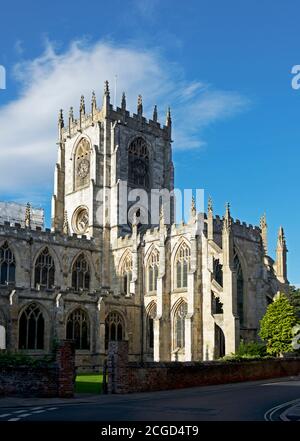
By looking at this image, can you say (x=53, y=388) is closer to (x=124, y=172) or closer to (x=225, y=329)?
(x=225, y=329)

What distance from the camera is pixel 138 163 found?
204ft

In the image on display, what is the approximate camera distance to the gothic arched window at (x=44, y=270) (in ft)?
166

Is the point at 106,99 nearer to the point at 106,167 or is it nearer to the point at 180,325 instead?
the point at 106,167

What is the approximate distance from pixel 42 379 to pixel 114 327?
27.3 meters

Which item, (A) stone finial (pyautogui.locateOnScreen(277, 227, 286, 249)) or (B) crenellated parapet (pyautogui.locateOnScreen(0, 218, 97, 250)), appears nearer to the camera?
(B) crenellated parapet (pyautogui.locateOnScreen(0, 218, 97, 250))

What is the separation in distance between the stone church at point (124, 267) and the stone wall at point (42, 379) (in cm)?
1950

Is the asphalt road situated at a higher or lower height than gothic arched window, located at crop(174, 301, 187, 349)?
lower

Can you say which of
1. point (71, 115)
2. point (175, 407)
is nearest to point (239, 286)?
point (71, 115)

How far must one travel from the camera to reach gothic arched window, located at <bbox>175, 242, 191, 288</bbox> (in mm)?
48031

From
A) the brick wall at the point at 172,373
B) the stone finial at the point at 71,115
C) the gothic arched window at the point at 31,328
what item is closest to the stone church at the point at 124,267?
the gothic arched window at the point at 31,328

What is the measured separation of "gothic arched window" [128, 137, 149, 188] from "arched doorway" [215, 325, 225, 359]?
20.3 meters

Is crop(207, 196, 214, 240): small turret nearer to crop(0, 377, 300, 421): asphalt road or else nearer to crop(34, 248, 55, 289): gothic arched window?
crop(34, 248, 55, 289): gothic arched window

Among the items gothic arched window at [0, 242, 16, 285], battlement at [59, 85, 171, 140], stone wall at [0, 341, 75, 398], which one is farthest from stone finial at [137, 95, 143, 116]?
stone wall at [0, 341, 75, 398]
